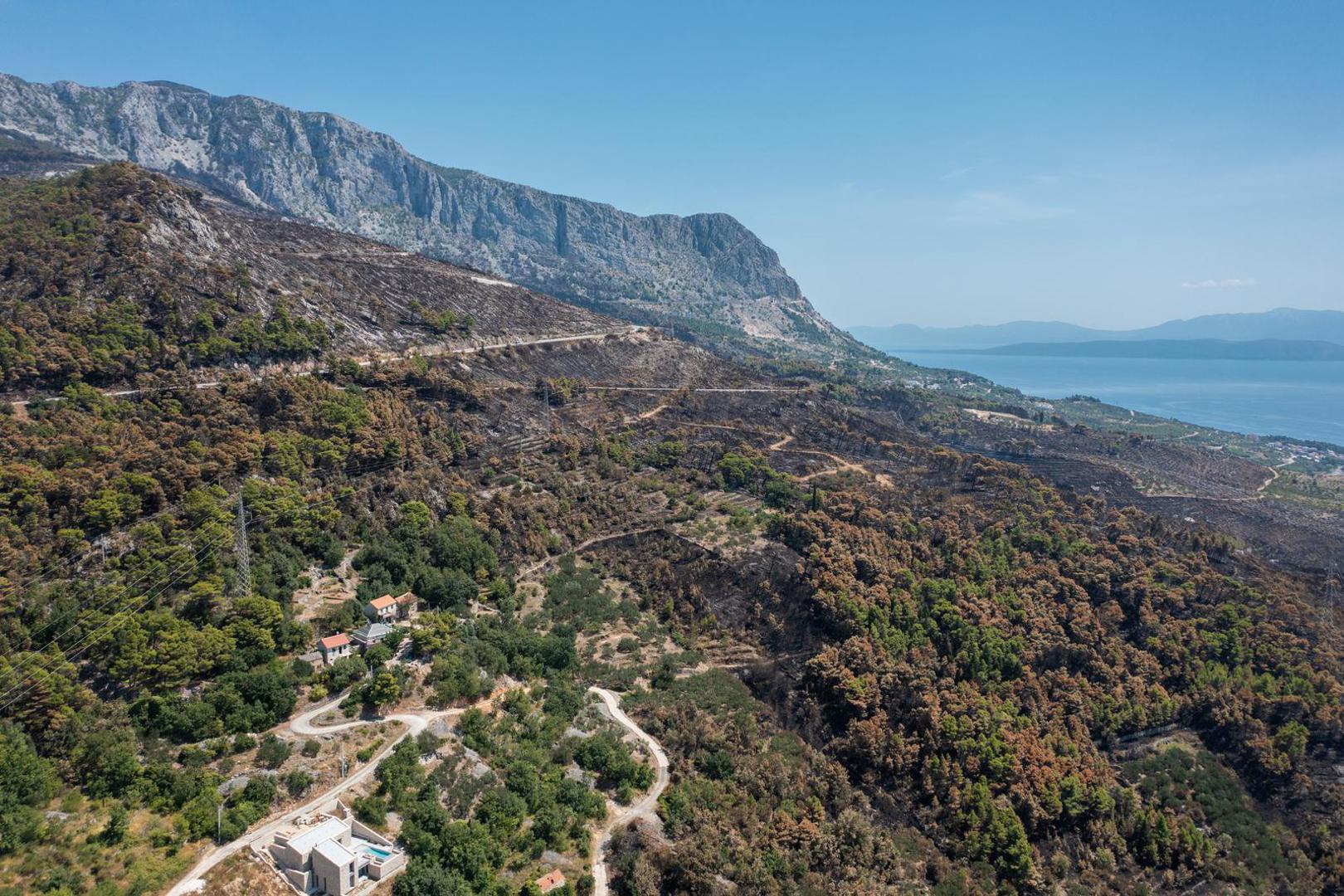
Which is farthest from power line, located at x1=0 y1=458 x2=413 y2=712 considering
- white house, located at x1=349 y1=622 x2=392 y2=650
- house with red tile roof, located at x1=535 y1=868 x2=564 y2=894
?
house with red tile roof, located at x1=535 y1=868 x2=564 y2=894

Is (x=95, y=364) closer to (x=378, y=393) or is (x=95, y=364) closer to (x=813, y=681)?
(x=378, y=393)

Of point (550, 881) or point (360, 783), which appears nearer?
point (550, 881)

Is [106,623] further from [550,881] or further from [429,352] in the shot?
[429,352]

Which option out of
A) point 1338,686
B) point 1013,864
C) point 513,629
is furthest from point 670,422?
point 1338,686

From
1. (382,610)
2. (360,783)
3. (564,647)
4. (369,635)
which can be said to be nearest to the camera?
(360,783)

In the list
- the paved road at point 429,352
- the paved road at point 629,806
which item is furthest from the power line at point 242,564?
the paved road at point 629,806

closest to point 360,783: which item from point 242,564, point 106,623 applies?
point 106,623

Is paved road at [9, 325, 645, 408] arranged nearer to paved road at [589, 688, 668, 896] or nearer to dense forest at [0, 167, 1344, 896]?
dense forest at [0, 167, 1344, 896]
